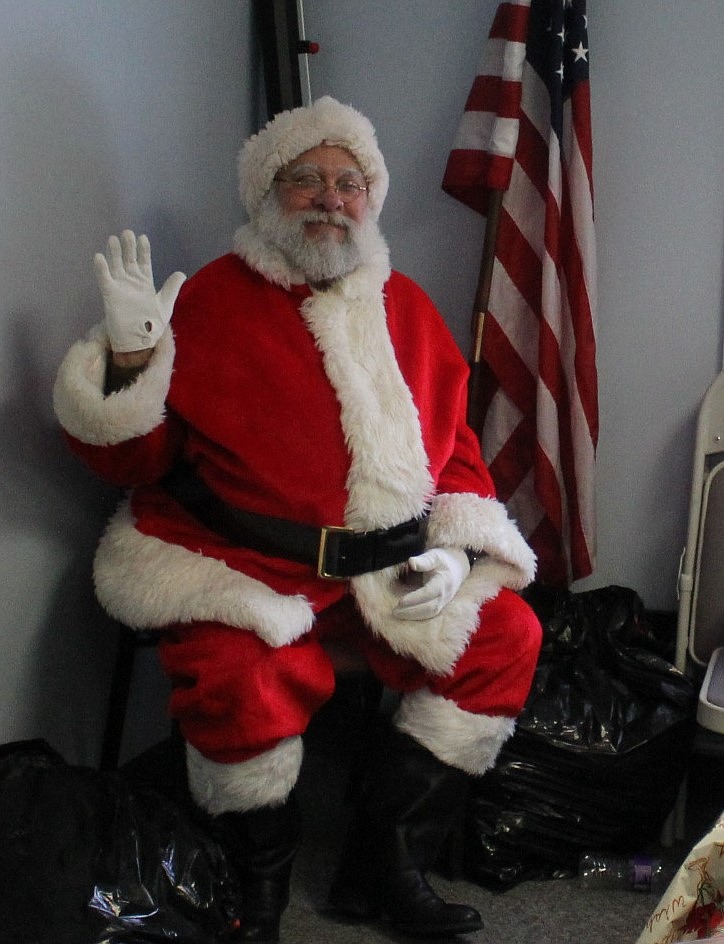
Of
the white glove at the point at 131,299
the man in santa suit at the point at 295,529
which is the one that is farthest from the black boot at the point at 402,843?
the white glove at the point at 131,299

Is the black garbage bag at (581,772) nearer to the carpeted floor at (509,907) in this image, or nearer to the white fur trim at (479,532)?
the carpeted floor at (509,907)

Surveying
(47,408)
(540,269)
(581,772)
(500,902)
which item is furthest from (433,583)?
(540,269)

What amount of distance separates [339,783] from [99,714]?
584 millimetres

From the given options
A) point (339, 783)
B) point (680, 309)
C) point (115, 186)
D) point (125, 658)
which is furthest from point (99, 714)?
point (680, 309)

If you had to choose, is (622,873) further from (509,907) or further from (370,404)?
(370,404)

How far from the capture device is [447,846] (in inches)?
78.9

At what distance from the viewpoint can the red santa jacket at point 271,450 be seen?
68.7 inches

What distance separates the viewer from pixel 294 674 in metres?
1.74

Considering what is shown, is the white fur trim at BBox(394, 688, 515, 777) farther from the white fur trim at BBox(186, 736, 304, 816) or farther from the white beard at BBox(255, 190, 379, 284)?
the white beard at BBox(255, 190, 379, 284)

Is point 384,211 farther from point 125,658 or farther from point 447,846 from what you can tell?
point 447,846

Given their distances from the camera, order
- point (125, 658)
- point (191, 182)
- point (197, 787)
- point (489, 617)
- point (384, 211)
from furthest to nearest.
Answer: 1. point (384, 211)
2. point (191, 182)
3. point (125, 658)
4. point (489, 617)
5. point (197, 787)

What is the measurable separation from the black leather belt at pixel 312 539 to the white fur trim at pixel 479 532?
57 millimetres

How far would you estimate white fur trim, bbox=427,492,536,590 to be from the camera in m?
1.91

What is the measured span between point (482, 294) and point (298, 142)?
625mm
